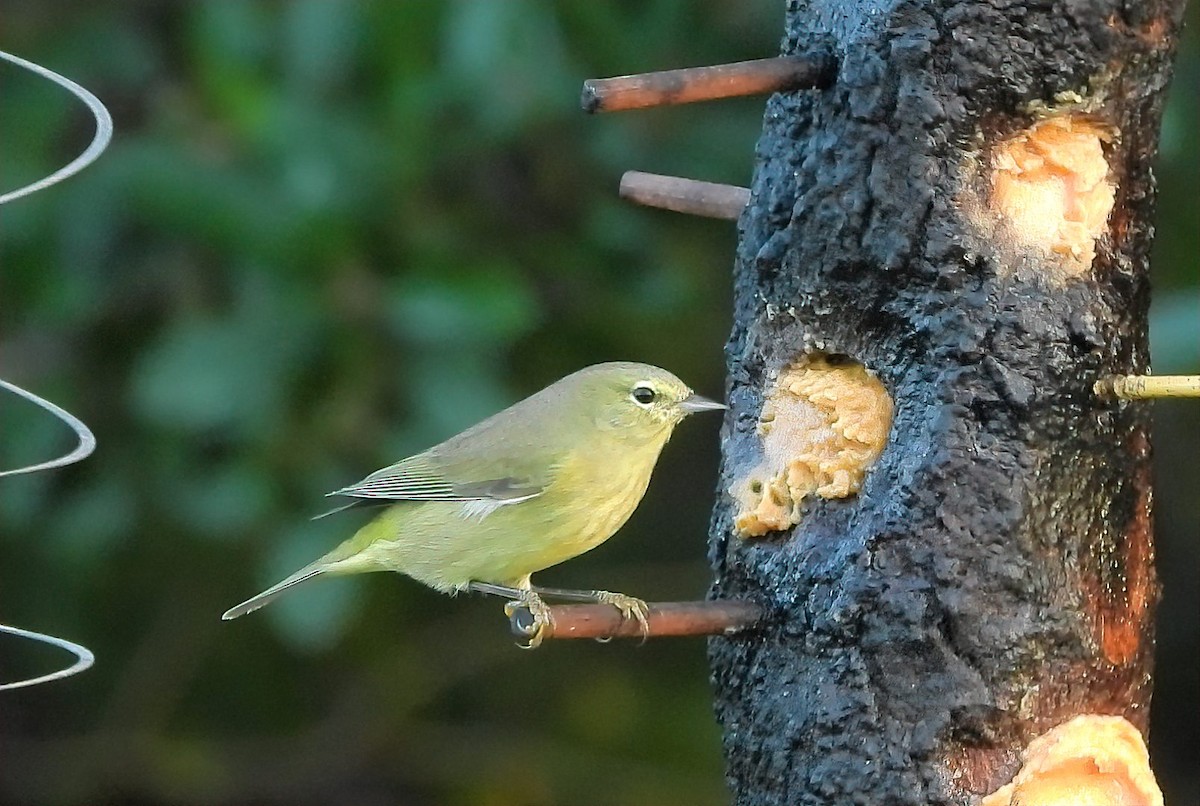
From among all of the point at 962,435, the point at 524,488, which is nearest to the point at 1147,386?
the point at 962,435

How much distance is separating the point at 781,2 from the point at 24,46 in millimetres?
1847

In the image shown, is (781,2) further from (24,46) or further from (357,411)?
(24,46)

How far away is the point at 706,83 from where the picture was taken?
215 cm

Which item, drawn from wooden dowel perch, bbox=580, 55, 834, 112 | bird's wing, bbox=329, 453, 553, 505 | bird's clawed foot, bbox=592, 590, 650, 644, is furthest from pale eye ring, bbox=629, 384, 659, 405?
wooden dowel perch, bbox=580, 55, 834, 112

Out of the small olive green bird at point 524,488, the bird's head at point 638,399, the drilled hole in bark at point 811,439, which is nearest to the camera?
the drilled hole in bark at point 811,439

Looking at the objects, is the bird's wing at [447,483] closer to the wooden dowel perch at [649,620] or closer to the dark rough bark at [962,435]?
the wooden dowel perch at [649,620]

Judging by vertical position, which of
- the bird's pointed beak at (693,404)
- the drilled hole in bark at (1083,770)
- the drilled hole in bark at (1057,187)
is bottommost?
the drilled hole in bark at (1083,770)

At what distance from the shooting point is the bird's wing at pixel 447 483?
117 inches

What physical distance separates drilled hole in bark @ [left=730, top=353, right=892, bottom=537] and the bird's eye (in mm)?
574

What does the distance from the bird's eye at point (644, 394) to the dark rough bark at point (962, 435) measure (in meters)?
0.76

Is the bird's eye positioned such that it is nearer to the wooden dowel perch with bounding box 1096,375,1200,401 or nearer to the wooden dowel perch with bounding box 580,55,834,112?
the wooden dowel perch with bounding box 580,55,834,112

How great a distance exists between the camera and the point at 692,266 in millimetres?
4359

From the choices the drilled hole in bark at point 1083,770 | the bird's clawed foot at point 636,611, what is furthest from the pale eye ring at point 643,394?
the drilled hole in bark at point 1083,770

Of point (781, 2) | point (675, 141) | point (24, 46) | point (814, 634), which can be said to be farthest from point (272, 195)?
point (814, 634)
